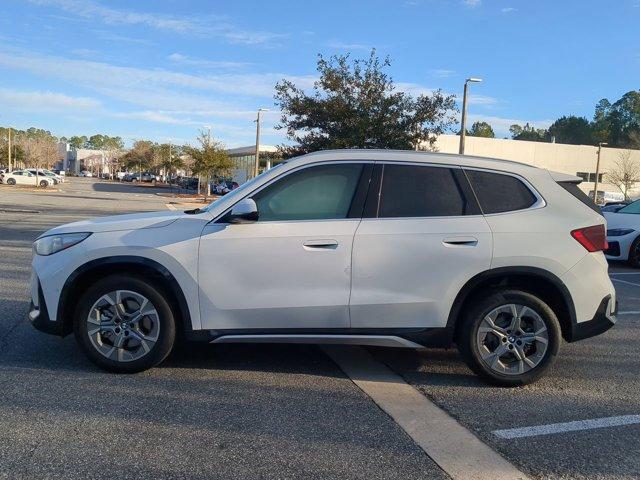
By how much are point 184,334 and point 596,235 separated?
3467mm

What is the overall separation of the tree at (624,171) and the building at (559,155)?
0.36 meters

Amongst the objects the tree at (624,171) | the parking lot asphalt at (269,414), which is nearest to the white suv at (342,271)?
the parking lot asphalt at (269,414)

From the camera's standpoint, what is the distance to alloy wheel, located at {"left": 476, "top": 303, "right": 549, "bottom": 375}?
15.7 feet

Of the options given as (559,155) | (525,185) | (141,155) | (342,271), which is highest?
(559,155)

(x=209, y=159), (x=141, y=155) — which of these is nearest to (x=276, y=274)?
(x=209, y=159)

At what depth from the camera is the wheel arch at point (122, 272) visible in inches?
184

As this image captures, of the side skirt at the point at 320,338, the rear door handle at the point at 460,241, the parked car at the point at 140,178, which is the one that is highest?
the parked car at the point at 140,178

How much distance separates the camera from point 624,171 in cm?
5925

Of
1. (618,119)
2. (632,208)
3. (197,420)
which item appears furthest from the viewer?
(618,119)

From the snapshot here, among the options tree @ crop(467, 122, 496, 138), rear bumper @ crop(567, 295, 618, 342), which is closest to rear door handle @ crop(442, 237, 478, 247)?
rear bumper @ crop(567, 295, 618, 342)

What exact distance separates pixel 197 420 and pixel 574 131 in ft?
401

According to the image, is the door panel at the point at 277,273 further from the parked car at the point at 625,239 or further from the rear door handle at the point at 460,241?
the parked car at the point at 625,239

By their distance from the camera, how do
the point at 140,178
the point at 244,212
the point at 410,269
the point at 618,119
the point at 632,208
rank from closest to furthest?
1. the point at 244,212
2. the point at 410,269
3. the point at 632,208
4. the point at 140,178
5. the point at 618,119

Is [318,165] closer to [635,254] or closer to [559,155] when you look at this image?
[635,254]
